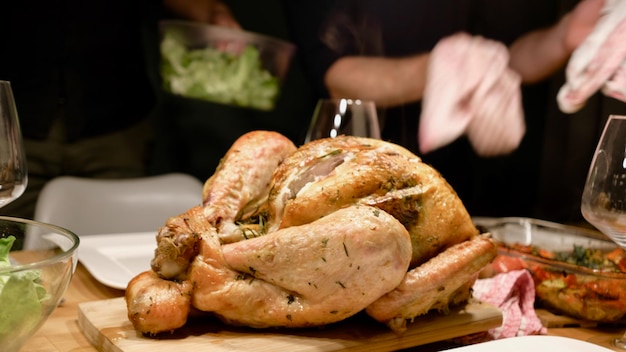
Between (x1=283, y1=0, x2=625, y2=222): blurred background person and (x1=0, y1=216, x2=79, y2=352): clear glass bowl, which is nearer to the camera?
(x1=0, y1=216, x2=79, y2=352): clear glass bowl

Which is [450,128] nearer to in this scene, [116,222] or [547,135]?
[547,135]

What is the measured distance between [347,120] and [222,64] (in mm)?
1506

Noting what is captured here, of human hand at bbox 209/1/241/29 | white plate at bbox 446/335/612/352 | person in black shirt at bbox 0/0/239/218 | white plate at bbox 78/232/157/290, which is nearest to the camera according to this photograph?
white plate at bbox 446/335/612/352

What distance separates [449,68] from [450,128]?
0.91 ft

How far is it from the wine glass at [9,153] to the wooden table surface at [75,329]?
23 centimetres

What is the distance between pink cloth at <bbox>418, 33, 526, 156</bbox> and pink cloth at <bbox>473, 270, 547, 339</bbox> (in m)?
1.58

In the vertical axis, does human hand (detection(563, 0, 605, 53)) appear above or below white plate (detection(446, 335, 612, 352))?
above

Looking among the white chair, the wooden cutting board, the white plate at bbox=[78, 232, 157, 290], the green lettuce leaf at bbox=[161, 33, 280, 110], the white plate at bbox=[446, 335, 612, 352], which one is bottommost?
the white chair

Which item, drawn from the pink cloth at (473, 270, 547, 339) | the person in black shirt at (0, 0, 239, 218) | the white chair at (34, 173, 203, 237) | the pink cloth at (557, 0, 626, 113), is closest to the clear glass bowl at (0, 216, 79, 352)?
the pink cloth at (473, 270, 547, 339)

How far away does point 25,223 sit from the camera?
3.27 feet

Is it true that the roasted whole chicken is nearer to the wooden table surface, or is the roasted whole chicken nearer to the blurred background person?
the wooden table surface

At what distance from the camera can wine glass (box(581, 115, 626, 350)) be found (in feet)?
3.66

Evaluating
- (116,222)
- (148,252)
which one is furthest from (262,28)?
(148,252)

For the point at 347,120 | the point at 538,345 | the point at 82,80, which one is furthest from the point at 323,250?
the point at 82,80
